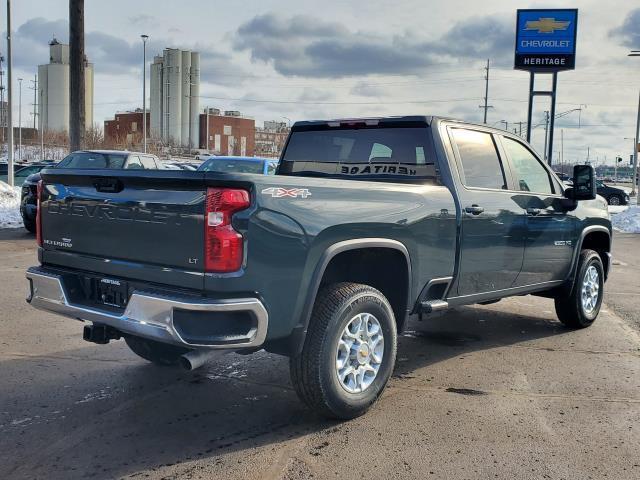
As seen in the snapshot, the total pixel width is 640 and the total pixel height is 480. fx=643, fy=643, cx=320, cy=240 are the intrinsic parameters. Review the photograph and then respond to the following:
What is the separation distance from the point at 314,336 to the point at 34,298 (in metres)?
1.89

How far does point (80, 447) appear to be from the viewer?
365 centimetres

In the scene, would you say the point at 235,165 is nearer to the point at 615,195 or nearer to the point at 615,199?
the point at 615,195

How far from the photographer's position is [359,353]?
4160mm

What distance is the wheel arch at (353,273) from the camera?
12.4 ft

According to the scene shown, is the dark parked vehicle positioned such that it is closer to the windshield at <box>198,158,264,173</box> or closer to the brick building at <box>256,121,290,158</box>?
the windshield at <box>198,158,264,173</box>

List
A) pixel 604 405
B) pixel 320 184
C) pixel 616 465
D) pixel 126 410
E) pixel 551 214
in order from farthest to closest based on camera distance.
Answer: pixel 551 214
pixel 604 405
pixel 126 410
pixel 320 184
pixel 616 465

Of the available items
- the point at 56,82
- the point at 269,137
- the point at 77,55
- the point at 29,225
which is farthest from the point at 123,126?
the point at 29,225

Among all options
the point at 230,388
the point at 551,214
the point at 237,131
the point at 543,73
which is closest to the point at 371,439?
the point at 230,388

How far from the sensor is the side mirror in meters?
6.06

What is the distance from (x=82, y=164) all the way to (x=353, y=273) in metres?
11.1

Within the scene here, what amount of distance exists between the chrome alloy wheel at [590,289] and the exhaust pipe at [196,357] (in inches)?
177

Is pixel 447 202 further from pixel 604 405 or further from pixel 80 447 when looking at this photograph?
pixel 80 447

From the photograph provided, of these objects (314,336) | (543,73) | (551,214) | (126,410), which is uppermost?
(543,73)

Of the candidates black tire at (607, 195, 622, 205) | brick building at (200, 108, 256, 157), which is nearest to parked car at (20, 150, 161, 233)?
black tire at (607, 195, 622, 205)
